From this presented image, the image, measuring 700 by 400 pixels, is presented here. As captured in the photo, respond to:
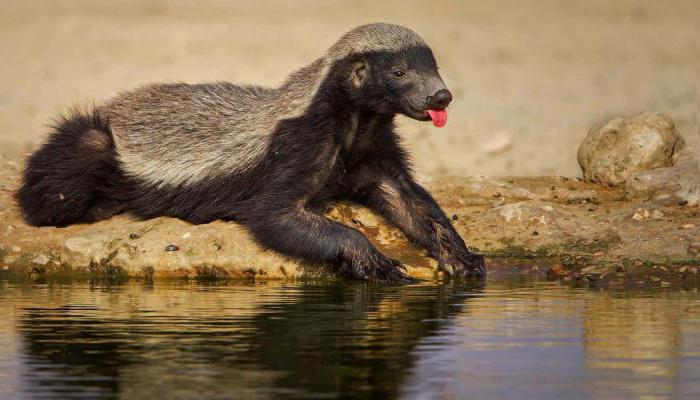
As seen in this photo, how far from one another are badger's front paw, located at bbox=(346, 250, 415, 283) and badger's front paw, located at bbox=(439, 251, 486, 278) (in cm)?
55

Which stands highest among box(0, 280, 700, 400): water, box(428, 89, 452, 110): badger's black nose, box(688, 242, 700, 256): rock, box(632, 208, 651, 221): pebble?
box(428, 89, 452, 110): badger's black nose

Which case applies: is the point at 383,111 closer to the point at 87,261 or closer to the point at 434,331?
the point at 87,261

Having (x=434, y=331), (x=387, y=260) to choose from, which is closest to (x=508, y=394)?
(x=434, y=331)

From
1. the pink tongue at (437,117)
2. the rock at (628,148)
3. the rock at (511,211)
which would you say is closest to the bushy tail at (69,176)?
the pink tongue at (437,117)

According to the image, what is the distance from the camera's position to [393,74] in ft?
39.5

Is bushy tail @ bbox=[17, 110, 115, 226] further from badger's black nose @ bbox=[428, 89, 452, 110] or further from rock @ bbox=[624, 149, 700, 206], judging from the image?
rock @ bbox=[624, 149, 700, 206]

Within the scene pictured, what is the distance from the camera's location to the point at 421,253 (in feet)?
41.6

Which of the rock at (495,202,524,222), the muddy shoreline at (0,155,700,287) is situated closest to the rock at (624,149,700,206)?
the muddy shoreline at (0,155,700,287)

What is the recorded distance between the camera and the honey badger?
12031 mm

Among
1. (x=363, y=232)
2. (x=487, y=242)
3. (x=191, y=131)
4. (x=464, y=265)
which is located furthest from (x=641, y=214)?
(x=191, y=131)

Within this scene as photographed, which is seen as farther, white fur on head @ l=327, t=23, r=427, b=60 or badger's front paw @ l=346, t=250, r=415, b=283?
white fur on head @ l=327, t=23, r=427, b=60

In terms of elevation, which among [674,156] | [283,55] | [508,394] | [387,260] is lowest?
[508,394]

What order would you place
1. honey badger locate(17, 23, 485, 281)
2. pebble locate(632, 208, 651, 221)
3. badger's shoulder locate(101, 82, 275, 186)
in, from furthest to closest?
pebble locate(632, 208, 651, 221) → badger's shoulder locate(101, 82, 275, 186) → honey badger locate(17, 23, 485, 281)

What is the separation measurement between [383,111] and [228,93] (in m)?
1.91
